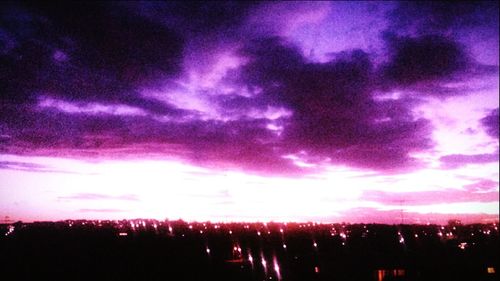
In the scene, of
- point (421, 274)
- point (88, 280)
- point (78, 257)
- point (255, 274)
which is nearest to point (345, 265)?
point (421, 274)

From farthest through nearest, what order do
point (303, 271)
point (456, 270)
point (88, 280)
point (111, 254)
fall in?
1. point (111, 254)
2. point (88, 280)
3. point (303, 271)
4. point (456, 270)

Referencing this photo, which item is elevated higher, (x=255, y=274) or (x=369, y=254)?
(x=369, y=254)

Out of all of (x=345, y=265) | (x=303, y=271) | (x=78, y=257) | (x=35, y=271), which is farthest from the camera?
(x=78, y=257)

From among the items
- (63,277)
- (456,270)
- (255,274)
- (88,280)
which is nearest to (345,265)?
(456,270)

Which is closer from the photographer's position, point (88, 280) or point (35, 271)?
point (88, 280)

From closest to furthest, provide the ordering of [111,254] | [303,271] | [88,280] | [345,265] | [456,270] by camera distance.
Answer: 1. [456,270]
2. [345,265]
3. [303,271]
4. [88,280]
5. [111,254]

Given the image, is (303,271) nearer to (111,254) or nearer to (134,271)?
(134,271)

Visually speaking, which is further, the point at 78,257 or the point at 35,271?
the point at 78,257

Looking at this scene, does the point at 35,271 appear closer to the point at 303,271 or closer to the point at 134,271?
the point at 134,271

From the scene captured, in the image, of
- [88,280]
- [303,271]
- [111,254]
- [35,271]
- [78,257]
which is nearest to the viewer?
[303,271]
